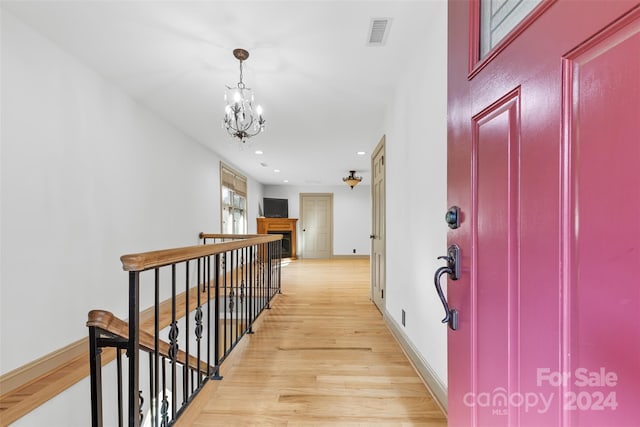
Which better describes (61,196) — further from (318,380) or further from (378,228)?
(378,228)

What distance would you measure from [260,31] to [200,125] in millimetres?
2342

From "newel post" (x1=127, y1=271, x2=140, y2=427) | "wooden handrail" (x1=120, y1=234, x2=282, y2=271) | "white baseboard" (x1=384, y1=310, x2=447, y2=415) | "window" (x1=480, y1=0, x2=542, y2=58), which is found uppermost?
"window" (x1=480, y1=0, x2=542, y2=58)

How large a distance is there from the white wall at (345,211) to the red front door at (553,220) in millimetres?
8275

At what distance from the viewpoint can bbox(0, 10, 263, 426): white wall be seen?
1828 millimetres

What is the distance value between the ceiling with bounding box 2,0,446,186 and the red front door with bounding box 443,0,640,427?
1348 millimetres

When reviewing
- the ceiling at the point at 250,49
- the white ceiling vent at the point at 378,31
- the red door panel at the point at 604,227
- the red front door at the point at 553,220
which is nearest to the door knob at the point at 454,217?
the red front door at the point at 553,220

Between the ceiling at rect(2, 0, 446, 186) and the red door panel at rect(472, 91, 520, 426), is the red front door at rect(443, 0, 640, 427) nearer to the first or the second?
the red door panel at rect(472, 91, 520, 426)

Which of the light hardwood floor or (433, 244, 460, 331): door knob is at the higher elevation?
(433, 244, 460, 331): door knob

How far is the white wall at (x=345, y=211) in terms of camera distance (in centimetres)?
903

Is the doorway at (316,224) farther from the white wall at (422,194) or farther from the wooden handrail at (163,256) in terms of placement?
the wooden handrail at (163,256)

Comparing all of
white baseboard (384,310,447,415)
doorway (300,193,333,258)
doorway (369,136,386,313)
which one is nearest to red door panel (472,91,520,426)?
white baseboard (384,310,447,415)

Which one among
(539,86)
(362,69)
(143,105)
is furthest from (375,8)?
(143,105)

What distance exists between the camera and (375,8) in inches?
67.1

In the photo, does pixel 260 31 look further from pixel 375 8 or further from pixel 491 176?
pixel 491 176
